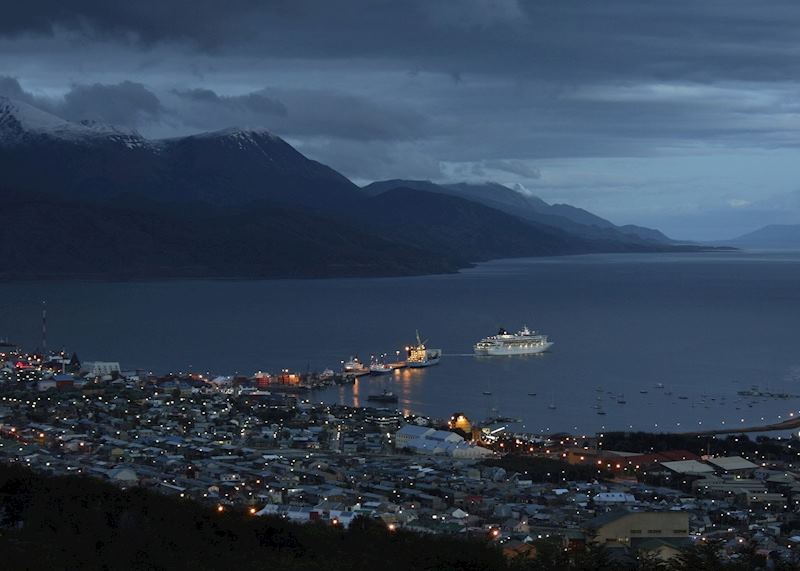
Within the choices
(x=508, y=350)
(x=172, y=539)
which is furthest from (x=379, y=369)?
(x=172, y=539)

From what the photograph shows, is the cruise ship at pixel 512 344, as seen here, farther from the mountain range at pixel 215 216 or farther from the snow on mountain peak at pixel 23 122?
the snow on mountain peak at pixel 23 122

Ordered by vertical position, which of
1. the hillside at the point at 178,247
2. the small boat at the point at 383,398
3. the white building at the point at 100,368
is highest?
the hillside at the point at 178,247

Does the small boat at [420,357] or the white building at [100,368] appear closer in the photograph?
the white building at [100,368]

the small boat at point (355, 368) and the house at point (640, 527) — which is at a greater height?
the house at point (640, 527)

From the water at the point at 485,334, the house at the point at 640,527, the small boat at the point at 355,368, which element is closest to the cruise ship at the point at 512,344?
the water at the point at 485,334

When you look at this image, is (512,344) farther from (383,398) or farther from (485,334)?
(383,398)

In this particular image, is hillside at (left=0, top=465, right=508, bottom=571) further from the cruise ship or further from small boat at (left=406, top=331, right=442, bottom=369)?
the cruise ship
